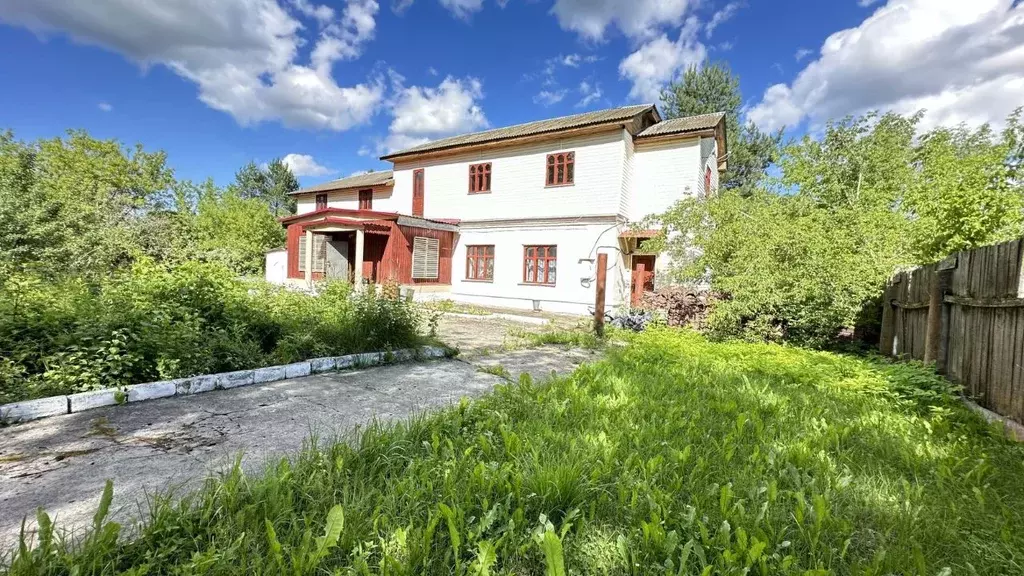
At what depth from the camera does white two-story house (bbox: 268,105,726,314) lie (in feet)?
47.6

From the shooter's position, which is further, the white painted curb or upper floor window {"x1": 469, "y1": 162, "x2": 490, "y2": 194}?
upper floor window {"x1": 469, "y1": 162, "x2": 490, "y2": 194}

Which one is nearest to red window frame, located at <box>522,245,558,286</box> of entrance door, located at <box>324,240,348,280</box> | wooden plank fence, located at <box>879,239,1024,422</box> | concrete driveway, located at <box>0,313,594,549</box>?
entrance door, located at <box>324,240,348,280</box>

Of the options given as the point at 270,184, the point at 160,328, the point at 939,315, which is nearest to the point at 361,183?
the point at 160,328

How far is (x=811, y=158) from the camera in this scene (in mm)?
18516

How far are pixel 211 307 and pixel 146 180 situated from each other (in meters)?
32.0

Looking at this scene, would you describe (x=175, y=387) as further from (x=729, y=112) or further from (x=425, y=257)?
(x=729, y=112)

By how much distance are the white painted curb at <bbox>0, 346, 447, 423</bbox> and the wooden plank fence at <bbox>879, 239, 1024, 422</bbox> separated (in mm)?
6212

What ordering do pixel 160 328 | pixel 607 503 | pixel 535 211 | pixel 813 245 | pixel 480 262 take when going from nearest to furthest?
pixel 607 503 → pixel 160 328 → pixel 813 245 → pixel 535 211 → pixel 480 262

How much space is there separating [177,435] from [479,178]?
608 inches

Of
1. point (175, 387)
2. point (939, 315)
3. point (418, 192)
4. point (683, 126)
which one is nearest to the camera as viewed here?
point (175, 387)

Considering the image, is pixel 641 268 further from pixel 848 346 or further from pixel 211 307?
pixel 211 307

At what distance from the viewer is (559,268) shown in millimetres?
15289

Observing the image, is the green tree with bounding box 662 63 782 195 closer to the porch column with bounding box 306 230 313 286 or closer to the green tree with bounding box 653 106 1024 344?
the green tree with bounding box 653 106 1024 344

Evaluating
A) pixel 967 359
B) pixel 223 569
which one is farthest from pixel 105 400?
pixel 967 359
